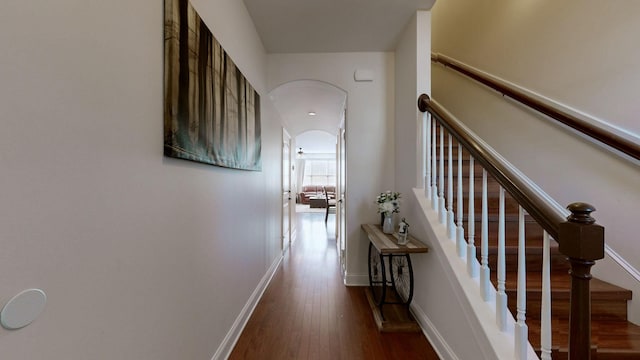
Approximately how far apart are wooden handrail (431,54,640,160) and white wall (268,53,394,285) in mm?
877

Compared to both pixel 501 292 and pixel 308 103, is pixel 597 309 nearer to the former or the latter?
pixel 501 292

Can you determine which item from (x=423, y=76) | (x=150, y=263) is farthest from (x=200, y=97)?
(x=423, y=76)

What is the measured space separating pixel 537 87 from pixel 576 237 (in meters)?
1.92

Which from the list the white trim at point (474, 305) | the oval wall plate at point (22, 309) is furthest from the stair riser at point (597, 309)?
the oval wall plate at point (22, 309)

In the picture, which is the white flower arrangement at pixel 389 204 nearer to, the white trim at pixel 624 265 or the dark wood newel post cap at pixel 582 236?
the white trim at pixel 624 265

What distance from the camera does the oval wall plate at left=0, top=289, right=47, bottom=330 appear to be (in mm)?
551

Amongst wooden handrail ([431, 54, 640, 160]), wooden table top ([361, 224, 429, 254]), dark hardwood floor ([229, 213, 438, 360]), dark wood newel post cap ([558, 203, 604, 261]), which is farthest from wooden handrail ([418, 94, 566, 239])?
dark hardwood floor ([229, 213, 438, 360])

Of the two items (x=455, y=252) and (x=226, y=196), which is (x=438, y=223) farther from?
(x=226, y=196)

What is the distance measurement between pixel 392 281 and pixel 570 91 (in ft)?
6.99

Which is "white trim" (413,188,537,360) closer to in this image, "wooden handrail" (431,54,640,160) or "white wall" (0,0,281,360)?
"wooden handrail" (431,54,640,160)

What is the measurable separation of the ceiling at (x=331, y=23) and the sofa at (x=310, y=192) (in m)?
9.75

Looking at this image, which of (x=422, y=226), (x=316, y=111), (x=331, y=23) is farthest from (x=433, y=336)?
(x=316, y=111)

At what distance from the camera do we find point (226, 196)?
1778 mm

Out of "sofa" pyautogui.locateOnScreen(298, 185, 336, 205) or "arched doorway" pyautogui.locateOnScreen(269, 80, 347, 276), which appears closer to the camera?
"arched doorway" pyautogui.locateOnScreen(269, 80, 347, 276)
